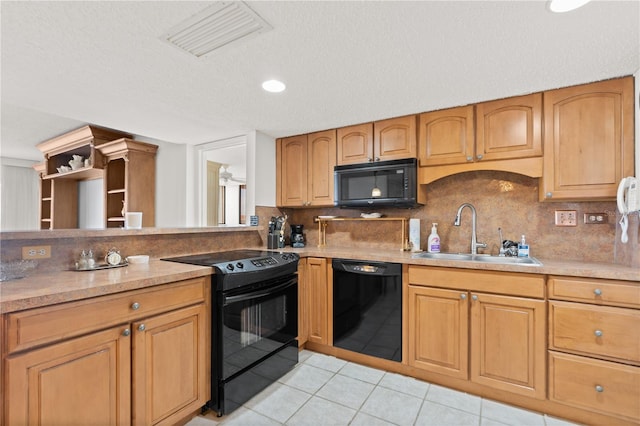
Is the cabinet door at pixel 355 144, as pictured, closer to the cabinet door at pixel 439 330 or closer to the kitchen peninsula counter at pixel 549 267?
the kitchen peninsula counter at pixel 549 267

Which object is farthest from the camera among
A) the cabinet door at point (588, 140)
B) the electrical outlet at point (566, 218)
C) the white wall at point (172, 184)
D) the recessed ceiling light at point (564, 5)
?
the white wall at point (172, 184)

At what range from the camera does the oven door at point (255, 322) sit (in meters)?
1.80

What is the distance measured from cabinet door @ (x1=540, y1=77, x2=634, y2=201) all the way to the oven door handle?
1940 millimetres

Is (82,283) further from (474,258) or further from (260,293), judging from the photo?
Answer: (474,258)

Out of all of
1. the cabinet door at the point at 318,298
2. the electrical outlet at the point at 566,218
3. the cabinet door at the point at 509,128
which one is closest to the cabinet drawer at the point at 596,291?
the electrical outlet at the point at 566,218

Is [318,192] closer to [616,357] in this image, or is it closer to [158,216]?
[158,216]

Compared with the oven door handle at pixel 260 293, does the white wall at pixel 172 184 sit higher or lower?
higher

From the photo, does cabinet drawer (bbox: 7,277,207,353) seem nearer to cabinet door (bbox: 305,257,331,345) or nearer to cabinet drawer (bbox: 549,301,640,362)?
cabinet door (bbox: 305,257,331,345)

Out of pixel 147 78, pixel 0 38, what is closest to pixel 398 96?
pixel 147 78

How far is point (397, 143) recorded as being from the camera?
2.63 metres

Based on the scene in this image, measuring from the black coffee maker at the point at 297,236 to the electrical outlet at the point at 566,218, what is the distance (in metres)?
2.19

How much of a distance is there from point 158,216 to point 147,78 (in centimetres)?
225

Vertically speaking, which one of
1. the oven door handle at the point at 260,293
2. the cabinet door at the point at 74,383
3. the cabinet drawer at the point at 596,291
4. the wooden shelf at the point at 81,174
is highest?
the wooden shelf at the point at 81,174

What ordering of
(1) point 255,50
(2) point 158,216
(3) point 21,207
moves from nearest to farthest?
(1) point 255,50 → (2) point 158,216 → (3) point 21,207
